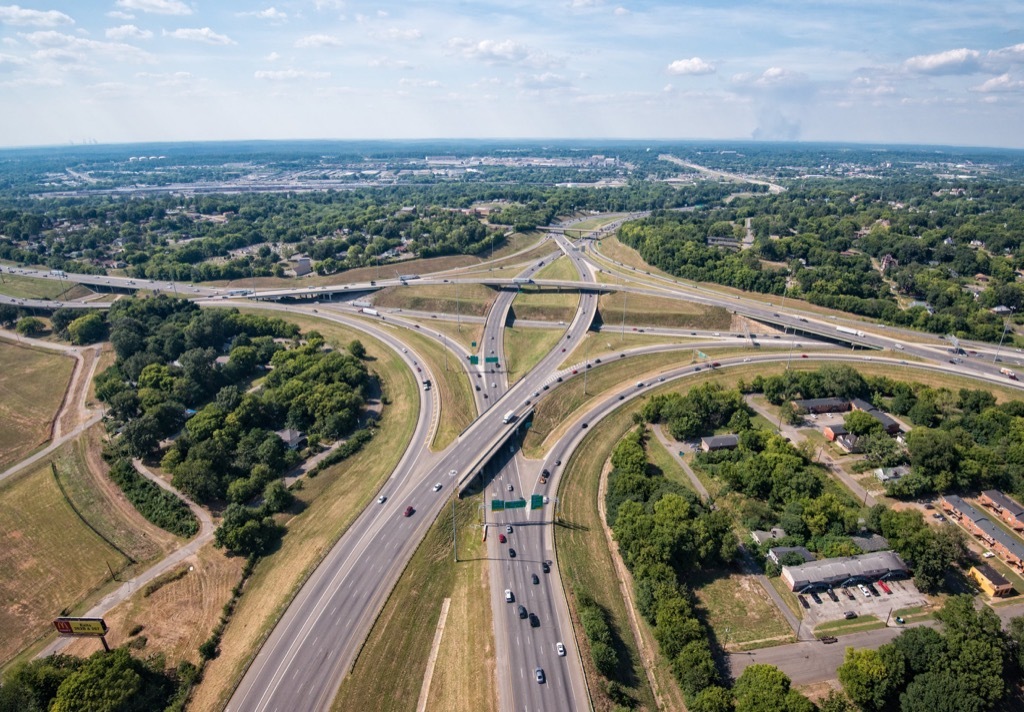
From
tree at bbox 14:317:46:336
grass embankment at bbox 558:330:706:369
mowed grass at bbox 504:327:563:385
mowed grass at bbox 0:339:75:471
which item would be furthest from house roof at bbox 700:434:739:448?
tree at bbox 14:317:46:336

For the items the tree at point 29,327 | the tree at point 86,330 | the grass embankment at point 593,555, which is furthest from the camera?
the tree at point 29,327

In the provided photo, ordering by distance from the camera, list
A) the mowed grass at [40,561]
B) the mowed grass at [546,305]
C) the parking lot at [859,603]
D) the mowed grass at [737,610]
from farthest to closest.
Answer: the mowed grass at [546,305] < the mowed grass at [40,561] < the parking lot at [859,603] < the mowed grass at [737,610]

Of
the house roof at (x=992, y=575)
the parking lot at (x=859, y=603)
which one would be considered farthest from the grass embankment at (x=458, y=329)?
the house roof at (x=992, y=575)

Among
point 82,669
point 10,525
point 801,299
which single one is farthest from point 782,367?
point 10,525

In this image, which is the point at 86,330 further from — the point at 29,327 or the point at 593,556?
the point at 593,556

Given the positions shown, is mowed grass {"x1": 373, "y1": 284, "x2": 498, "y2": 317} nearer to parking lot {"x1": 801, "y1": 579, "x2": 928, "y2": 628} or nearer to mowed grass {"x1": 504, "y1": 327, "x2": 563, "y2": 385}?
mowed grass {"x1": 504, "y1": 327, "x2": 563, "y2": 385}

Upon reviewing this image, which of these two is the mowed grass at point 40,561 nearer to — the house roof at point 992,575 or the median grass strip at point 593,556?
the median grass strip at point 593,556

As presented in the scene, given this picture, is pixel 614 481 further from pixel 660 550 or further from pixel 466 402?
pixel 466 402
